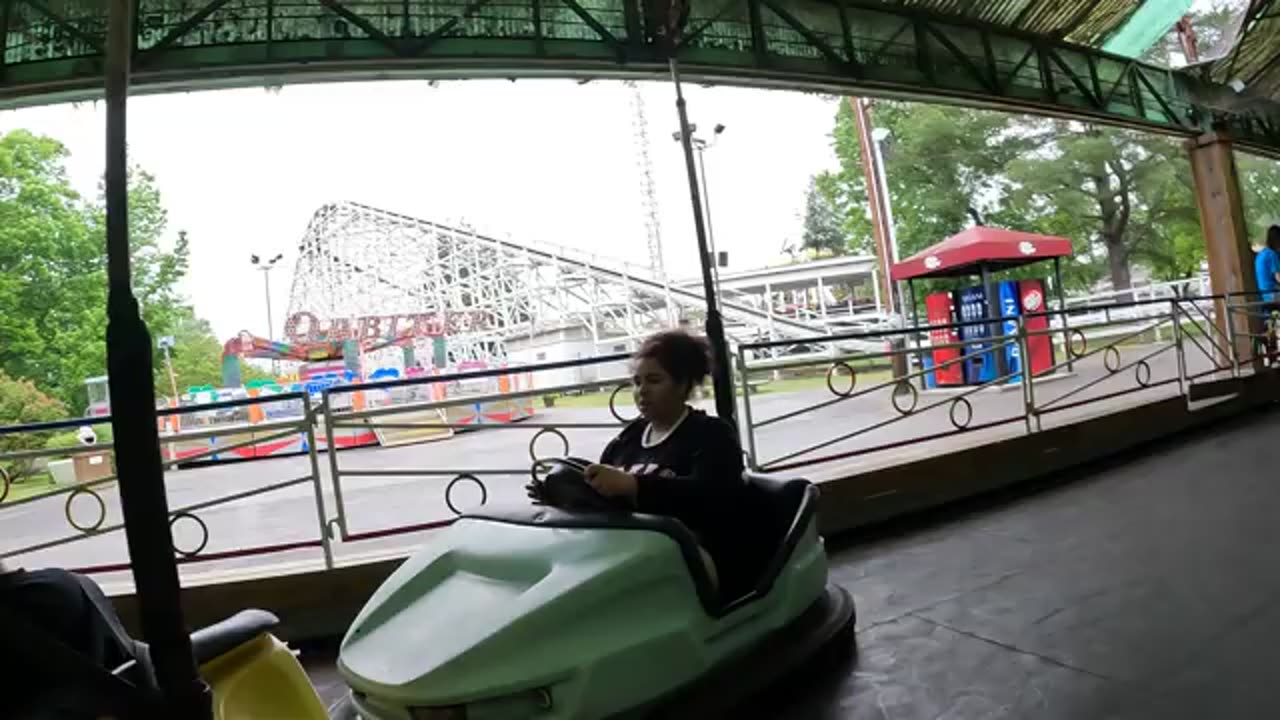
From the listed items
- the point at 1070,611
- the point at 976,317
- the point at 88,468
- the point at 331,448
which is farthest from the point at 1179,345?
the point at 88,468

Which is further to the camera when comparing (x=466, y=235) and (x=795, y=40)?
(x=466, y=235)

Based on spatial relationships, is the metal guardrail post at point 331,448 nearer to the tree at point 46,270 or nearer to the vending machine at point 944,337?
the vending machine at point 944,337

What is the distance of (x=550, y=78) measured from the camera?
4172mm

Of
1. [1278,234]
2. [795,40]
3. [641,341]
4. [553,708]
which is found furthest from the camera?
[1278,234]

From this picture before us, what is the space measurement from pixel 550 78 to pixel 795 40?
1.47m

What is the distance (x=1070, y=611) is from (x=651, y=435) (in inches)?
47.0

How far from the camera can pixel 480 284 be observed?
86.7ft

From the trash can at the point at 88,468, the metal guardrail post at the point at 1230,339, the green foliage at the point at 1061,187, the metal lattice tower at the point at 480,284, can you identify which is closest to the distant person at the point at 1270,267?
the metal guardrail post at the point at 1230,339

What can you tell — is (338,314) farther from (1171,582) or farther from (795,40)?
(1171,582)

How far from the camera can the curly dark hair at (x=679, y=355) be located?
6.34ft

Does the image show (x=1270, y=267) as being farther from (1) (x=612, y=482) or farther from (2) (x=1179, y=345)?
(1) (x=612, y=482)

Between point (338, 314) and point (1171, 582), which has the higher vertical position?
point (338, 314)

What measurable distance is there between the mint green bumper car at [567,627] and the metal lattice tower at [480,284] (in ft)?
55.4

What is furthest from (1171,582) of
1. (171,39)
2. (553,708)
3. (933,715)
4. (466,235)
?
(466,235)
